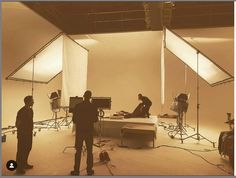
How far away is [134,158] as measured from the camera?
4000mm

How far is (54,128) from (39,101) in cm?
183

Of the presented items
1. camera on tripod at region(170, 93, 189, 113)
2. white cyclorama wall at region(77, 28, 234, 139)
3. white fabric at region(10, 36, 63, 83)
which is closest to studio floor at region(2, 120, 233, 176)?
camera on tripod at region(170, 93, 189, 113)

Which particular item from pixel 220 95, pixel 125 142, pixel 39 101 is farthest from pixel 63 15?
pixel 220 95

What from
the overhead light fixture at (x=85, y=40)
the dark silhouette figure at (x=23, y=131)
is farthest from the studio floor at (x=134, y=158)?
the overhead light fixture at (x=85, y=40)

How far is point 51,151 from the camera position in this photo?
4.41m

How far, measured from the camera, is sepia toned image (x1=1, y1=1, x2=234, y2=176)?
3494 mm

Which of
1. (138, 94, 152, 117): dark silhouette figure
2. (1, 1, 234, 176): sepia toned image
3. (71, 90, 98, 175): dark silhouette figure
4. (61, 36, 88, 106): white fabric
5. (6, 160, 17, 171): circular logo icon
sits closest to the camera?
(71, 90, 98, 175): dark silhouette figure

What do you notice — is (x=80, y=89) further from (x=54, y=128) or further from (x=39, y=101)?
(x=39, y=101)

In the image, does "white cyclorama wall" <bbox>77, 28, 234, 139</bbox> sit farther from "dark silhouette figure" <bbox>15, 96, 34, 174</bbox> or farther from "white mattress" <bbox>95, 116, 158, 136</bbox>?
"dark silhouette figure" <bbox>15, 96, 34, 174</bbox>

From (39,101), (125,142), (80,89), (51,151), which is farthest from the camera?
(39,101)

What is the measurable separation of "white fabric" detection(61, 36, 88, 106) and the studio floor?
113 centimetres

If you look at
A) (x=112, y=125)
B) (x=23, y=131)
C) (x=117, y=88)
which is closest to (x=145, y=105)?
(x=112, y=125)

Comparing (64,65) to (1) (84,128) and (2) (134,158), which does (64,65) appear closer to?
(1) (84,128)

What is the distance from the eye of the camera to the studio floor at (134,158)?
337 centimetres
